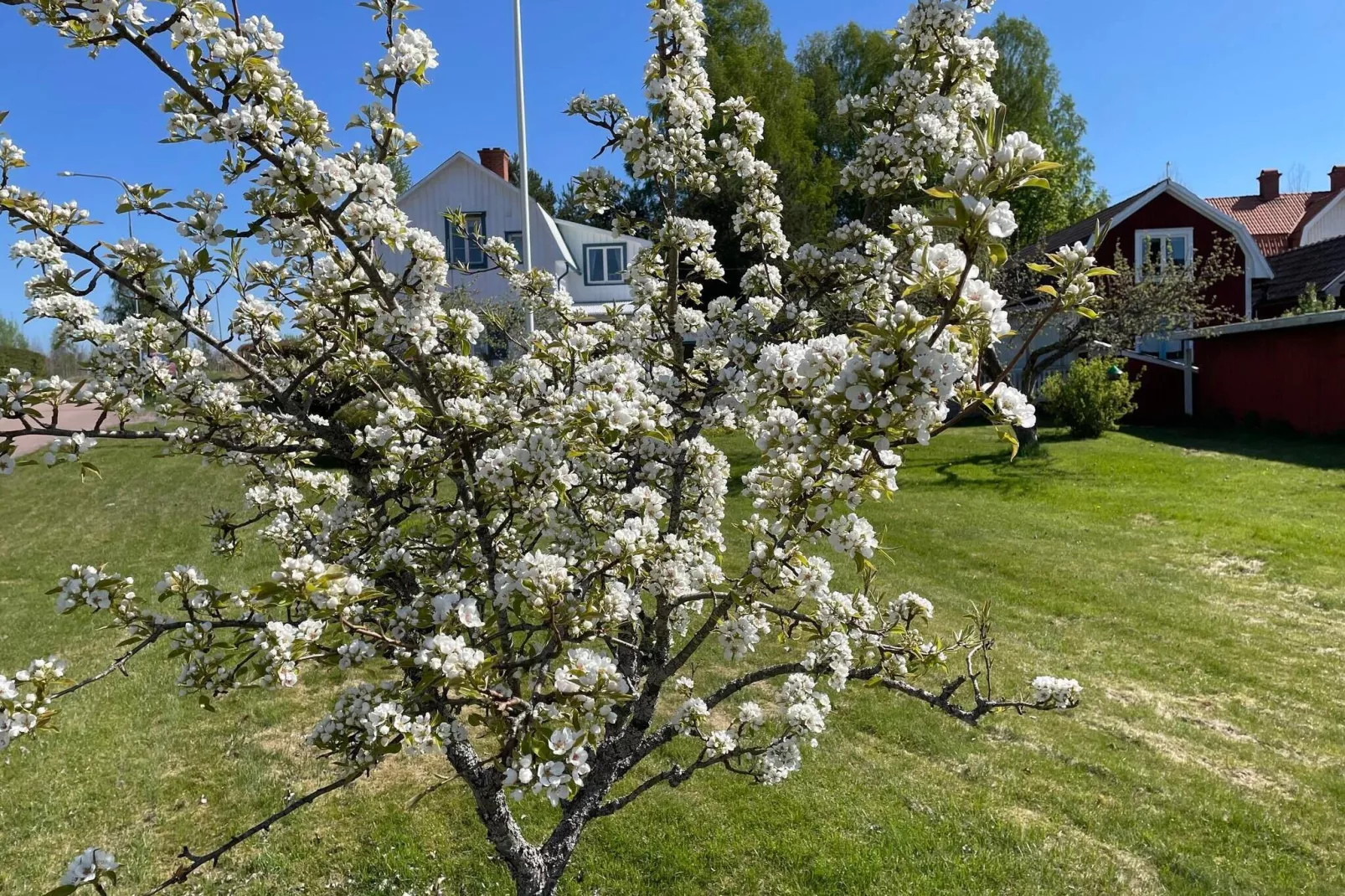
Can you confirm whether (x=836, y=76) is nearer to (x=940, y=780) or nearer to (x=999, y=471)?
(x=999, y=471)

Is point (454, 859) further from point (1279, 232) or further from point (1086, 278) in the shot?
point (1279, 232)

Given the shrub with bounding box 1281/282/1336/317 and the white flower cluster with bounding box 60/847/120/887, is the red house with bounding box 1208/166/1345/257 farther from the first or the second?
the white flower cluster with bounding box 60/847/120/887

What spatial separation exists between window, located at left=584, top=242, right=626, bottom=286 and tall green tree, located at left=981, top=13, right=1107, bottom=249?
15088 millimetres

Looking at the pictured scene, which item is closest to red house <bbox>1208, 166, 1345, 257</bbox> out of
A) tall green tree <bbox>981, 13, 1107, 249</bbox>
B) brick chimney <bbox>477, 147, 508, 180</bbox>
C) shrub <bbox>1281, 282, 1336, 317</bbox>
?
tall green tree <bbox>981, 13, 1107, 249</bbox>

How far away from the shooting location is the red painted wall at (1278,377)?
14203 mm

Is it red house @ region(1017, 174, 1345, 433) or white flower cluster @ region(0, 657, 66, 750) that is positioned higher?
red house @ region(1017, 174, 1345, 433)

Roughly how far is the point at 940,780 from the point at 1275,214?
3830cm

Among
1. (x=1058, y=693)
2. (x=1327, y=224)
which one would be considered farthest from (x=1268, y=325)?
(x=1327, y=224)

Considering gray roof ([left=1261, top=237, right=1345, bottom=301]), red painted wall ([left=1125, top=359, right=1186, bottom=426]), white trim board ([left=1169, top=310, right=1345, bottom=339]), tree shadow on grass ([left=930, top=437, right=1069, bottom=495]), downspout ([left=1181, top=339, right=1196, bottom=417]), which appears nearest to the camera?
tree shadow on grass ([left=930, top=437, right=1069, bottom=495])

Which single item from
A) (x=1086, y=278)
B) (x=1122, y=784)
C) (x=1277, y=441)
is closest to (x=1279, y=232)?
(x=1277, y=441)

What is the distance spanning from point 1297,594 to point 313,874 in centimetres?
842

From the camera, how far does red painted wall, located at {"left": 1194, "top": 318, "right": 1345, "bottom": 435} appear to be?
1420 cm

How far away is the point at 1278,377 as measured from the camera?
15.5m

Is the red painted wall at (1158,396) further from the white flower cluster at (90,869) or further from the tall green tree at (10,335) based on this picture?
the tall green tree at (10,335)
